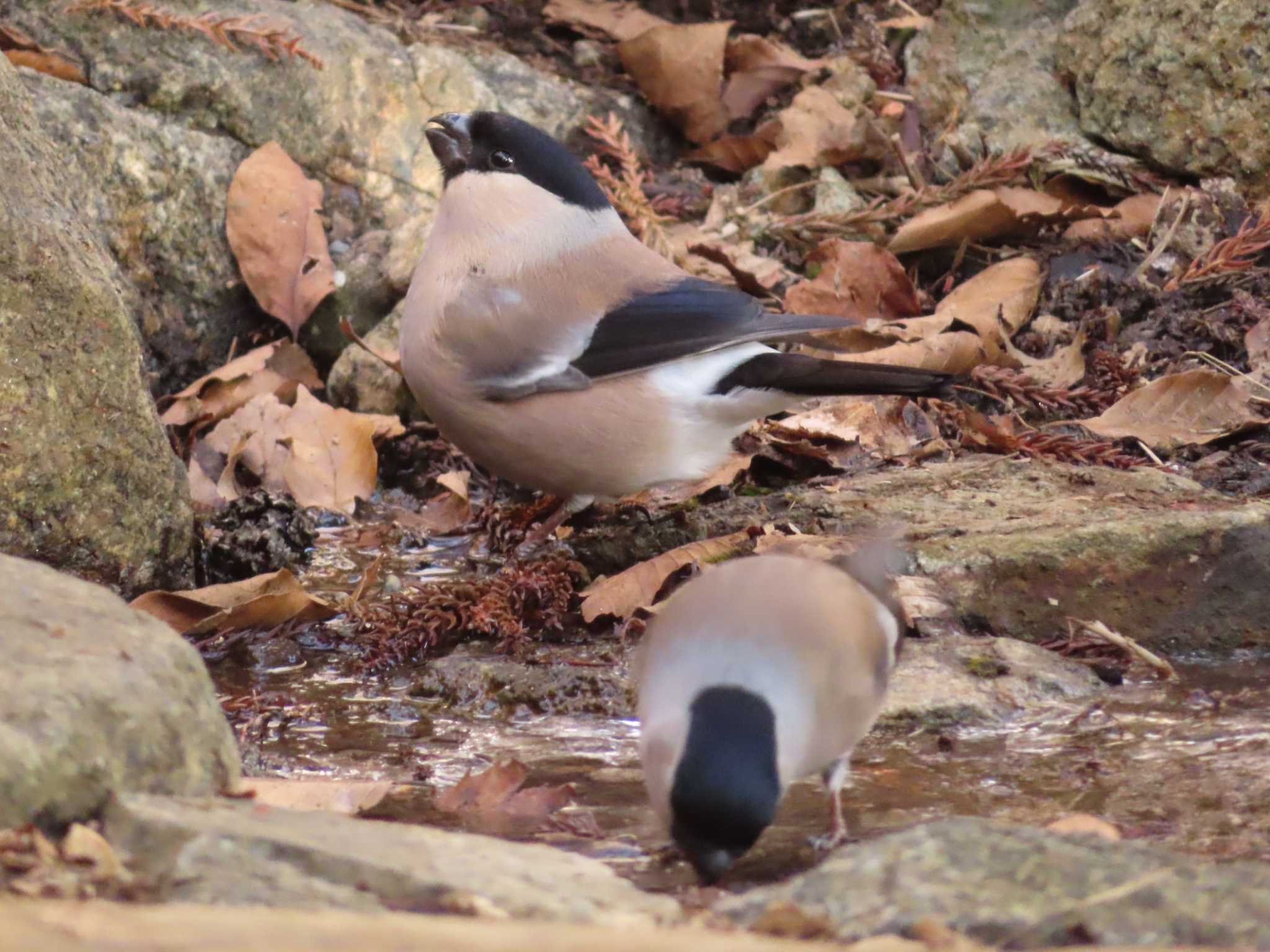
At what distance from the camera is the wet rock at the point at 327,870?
2.38 meters

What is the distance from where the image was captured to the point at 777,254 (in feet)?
23.3

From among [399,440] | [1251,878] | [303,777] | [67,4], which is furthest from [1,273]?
[1251,878]

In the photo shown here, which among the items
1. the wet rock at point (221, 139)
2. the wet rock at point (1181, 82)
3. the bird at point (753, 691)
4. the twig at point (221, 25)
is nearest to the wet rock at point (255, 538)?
the wet rock at point (221, 139)

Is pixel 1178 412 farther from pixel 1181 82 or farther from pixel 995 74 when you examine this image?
pixel 995 74

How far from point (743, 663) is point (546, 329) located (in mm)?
2416

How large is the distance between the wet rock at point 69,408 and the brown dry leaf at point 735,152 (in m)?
3.79

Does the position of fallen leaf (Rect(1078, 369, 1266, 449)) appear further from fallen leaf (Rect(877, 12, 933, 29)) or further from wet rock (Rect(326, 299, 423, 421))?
fallen leaf (Rect(877, 12, 933, 29))

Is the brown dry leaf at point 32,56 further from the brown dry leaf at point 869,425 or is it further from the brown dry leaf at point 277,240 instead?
the brown dry leaf at point 869,425

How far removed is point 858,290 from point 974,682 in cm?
279

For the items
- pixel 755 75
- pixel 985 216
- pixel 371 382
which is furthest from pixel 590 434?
pixel 755 75

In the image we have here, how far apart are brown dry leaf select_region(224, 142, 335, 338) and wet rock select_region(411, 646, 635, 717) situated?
8.69ft

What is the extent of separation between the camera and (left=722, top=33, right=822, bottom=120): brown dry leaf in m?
8.04

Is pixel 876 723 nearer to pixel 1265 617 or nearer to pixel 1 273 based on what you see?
pixel 1265 617

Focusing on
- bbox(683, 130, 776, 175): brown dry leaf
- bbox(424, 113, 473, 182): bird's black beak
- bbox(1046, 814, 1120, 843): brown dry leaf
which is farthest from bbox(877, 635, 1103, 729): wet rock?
bbox(683, 130, 776, 175): brown dry leaf
